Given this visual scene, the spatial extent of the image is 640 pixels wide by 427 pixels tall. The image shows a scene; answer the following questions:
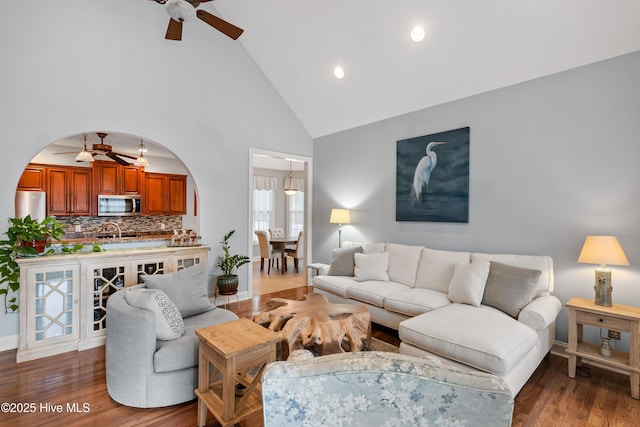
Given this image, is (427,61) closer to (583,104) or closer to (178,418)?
(583,104)

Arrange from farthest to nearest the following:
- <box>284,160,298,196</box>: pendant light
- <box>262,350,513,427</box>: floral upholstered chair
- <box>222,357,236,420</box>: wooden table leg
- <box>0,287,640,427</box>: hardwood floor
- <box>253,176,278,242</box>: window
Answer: <box>253,176,278,242</box>: window < <box>284,160,298,196</box>: pendant light < <box>0,287,640,427</box>: hardwood floor < <box>222,357,236,420</box>: wooden table leg < <box>262,350,513,427</box>: floral upholstered chair

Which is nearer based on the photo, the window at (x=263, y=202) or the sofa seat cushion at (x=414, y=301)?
the sofa seat cushion at (x=414, y=301)

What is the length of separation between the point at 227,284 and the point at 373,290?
2050 millimetres

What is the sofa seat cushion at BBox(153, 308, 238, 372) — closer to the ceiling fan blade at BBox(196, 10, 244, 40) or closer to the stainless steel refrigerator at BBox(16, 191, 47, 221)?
the ceiling fan blade at BBox(196, 10, 244, 40)

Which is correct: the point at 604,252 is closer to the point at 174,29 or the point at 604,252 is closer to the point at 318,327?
→ the point at 318,327

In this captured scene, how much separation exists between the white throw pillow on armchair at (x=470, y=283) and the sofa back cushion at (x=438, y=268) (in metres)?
0.29

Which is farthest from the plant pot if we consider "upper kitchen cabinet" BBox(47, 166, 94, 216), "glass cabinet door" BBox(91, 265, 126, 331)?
"upper kitchen cabinet" BBox(47, 166, 94, 216)

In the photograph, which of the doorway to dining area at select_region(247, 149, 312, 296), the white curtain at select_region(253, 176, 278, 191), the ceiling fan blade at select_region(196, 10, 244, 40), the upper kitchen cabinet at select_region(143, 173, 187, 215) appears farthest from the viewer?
the white curtain at select_region(253, 176, 278, 191)

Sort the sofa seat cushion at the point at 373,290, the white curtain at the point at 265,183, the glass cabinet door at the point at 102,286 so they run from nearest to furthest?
the glass cabinet door at the point at 102,286
the sofa seat cushion at the point at 373,290
the white curtain at the point at 265,183

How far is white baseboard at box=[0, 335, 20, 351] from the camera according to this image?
3006mm

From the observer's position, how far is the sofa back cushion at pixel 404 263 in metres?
3.79

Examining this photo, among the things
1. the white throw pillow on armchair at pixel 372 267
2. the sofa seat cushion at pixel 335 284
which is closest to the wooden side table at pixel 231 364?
the sofa seat cushion at pixel 335 284

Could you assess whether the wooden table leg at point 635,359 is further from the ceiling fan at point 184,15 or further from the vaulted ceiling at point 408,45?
the ceiling fan at point 184,15

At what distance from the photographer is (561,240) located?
10.0 feet
